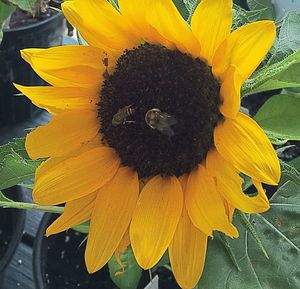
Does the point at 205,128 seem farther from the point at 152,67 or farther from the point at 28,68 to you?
the point at 28,68

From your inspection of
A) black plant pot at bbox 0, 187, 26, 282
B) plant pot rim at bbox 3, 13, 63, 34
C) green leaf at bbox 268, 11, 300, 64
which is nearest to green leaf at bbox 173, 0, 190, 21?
green leaf at bbox 268, 11, 300, 64

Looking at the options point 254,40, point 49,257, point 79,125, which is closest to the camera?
point 254,40

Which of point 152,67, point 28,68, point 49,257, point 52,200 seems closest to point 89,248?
point 52,200

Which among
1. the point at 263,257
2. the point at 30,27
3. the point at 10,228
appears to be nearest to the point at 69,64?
the point at 263,257

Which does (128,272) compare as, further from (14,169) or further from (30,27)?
(30,27)

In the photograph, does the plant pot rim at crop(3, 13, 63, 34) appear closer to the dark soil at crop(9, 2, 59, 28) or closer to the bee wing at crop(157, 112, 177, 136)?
the dark soil at crop(9, 2, 59, 28)

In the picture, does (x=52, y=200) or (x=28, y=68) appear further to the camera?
(x=28, y=68)

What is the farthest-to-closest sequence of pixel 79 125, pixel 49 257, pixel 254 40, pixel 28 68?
pixel 28 68 < pixel 49 257 < pixel 79 125 < pixel 254 40
